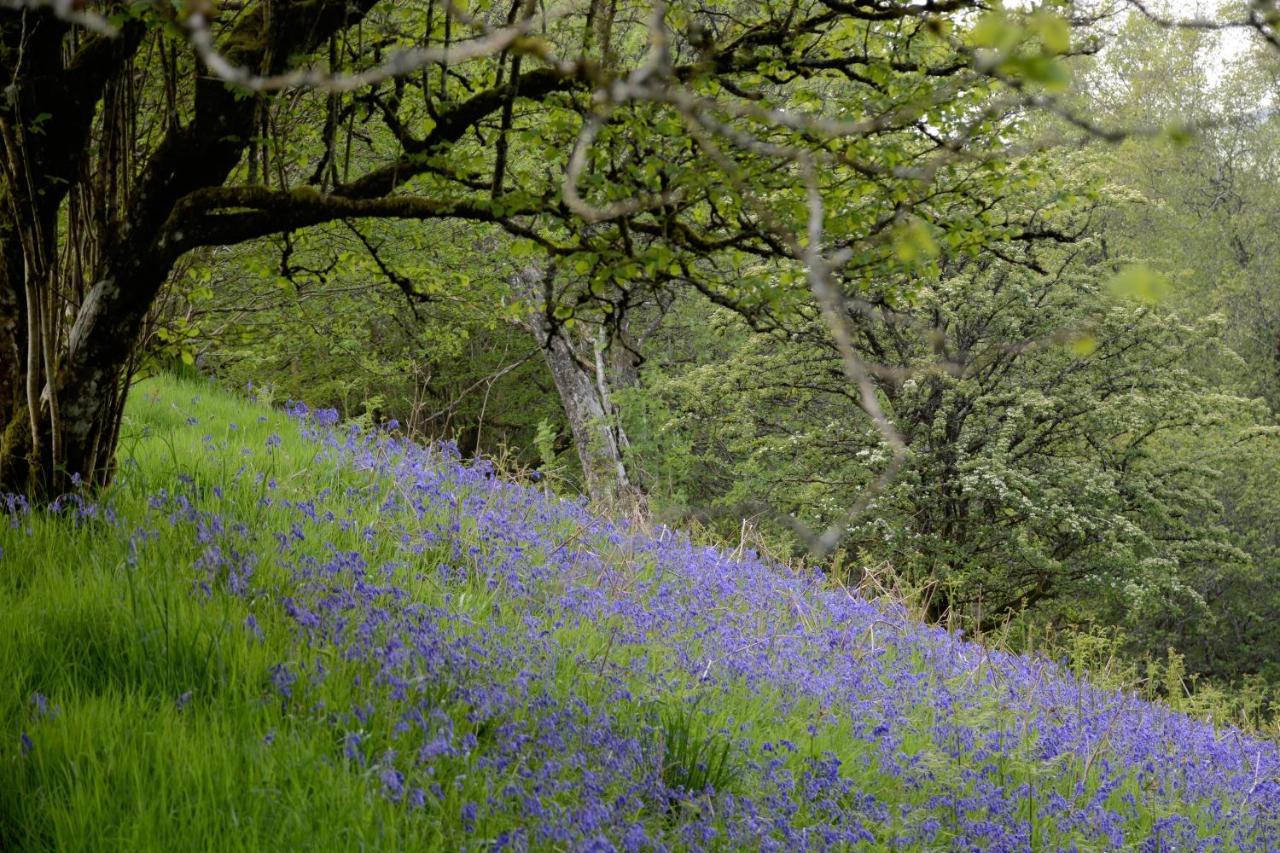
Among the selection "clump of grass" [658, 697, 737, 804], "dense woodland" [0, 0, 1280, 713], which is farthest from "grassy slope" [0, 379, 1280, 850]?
"dense woodland" [0, 0, 1280, 713]

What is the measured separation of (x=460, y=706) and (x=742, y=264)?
777cm

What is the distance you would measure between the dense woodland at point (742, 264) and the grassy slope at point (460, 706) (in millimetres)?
1014

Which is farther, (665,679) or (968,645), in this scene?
(968,645)

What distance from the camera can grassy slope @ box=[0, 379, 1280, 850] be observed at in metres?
2.79

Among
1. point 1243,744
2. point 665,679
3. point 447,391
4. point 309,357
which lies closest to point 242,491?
point 665,679

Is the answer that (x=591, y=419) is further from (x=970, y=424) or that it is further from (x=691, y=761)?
(x=691, y=761)

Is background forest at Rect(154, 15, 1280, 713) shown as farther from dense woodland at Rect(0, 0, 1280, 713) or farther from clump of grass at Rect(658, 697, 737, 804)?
clump of grass at Rect(658, 697, 737, 804)

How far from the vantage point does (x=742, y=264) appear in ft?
34.5

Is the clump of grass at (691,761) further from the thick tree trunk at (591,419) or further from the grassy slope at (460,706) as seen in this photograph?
the thick tree trunk at (591,419)

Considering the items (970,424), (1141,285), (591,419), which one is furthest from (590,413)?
(1141,285)

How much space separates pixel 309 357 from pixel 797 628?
1761cm

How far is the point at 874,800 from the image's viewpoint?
3.83m

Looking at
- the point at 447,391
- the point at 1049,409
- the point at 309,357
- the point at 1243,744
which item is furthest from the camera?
the point at 447,391

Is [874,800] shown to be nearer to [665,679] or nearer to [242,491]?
[665,679]
